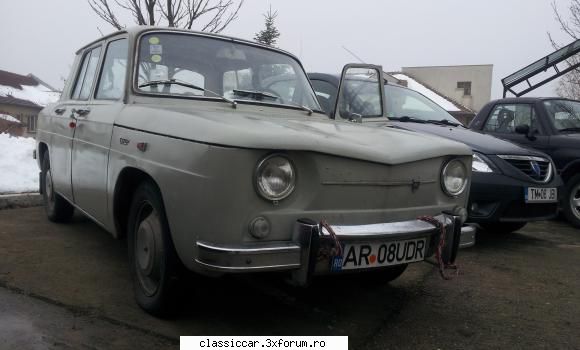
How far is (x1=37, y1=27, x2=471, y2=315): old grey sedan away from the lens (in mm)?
2535

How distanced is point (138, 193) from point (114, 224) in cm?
46

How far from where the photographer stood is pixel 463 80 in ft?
138

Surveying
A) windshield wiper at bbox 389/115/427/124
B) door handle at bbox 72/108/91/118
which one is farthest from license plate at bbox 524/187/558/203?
door handle at bbox 72/108/91/118

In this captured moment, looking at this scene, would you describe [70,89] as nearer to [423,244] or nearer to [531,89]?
[423,244]

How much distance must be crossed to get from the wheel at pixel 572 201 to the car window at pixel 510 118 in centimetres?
91

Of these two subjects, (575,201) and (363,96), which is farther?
(575,201)

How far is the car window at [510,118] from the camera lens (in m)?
7.38

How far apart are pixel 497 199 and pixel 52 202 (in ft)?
14.5

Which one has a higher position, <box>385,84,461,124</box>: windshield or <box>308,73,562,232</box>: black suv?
<box>385,84,461,124</box>: windshield

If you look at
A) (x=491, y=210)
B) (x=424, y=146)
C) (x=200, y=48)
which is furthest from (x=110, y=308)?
(x=491, y=210)

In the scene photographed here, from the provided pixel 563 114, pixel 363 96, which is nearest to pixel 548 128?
pixel 563 114

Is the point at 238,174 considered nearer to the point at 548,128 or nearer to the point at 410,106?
the point at 410,106

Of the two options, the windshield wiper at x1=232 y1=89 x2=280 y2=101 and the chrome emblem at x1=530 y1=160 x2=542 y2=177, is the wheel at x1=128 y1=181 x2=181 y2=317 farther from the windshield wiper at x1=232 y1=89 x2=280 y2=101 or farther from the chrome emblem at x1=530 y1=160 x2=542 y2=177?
the chrome emblem at x1=530 y1=160 x2=542 y2=177

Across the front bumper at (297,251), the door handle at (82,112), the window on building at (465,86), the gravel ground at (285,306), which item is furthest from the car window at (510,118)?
the window on building at (465,86)
